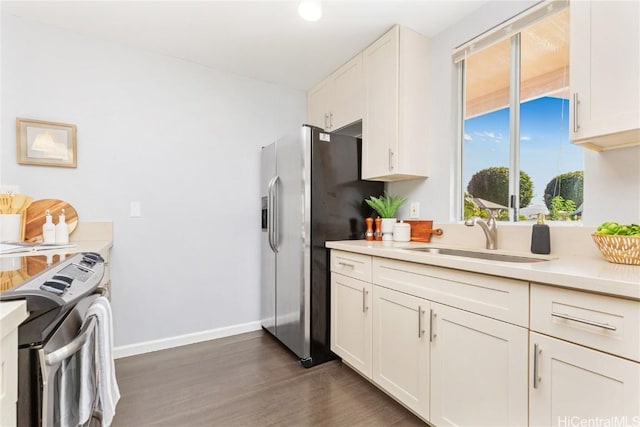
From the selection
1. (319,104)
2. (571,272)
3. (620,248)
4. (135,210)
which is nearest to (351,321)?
(571,272)

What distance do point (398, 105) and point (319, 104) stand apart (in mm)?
1122

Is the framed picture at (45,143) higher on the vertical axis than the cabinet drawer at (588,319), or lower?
higher

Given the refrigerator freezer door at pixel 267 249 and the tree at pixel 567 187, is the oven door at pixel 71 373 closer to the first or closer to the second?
the refrigerator freezer door at pixel 267 249

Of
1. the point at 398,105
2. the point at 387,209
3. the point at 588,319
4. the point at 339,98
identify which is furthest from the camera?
the point at 339,98

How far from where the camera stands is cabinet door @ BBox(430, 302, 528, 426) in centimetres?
109

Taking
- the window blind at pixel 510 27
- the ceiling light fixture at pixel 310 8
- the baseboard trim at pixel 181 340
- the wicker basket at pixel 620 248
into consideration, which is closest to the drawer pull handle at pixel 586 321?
the wicker basket at pixel 620 248

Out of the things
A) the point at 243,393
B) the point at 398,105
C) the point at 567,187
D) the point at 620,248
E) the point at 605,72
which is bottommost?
the point at 243,393

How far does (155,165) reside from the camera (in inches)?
96.5

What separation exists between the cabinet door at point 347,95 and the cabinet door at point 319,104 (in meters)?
0.08

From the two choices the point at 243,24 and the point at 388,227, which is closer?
the point at 243,24

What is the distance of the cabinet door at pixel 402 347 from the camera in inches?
57.7

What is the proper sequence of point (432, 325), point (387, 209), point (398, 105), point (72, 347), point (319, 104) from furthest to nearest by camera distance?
1. point (319, 104)
2. point (387, 209)
3. point (398, 105)
4. point (432, 325)
5. point (72, 347)

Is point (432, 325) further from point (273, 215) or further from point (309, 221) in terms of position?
point (273, 215)

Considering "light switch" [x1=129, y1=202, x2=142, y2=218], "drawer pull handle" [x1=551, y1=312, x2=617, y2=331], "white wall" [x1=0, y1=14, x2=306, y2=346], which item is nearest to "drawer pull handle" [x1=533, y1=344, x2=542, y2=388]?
"drawer pull handle" [x1=551, y1=312, x2=617, y2=331]
